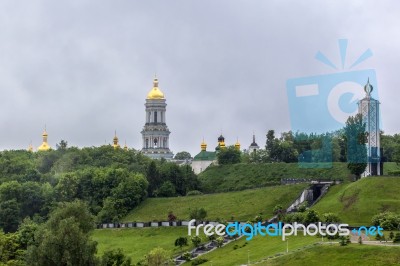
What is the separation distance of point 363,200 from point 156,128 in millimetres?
80441

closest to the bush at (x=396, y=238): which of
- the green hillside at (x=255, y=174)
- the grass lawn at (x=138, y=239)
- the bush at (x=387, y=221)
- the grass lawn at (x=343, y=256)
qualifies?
the grass lawn at (x=343, y=256)

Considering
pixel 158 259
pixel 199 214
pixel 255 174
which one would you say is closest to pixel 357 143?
pixel 199 214

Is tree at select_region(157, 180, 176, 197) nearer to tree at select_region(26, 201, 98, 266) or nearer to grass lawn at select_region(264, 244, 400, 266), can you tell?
tree at select_region(26, 201, 98, 266)

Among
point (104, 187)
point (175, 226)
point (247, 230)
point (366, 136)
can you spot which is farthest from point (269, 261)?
point (104, 187)

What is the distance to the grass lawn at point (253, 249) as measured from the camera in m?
64.8

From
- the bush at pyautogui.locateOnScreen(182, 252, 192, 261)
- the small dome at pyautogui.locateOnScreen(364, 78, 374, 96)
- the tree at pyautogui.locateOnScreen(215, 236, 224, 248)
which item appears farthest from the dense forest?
the small dome at pyautogui.locateOnScreen(364, 78, 374, 96)

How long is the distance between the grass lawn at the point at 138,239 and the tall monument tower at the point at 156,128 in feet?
212

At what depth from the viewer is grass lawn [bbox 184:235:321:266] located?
2549 inches

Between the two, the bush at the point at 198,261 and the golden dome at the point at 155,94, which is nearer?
the bush at the point at 198,261

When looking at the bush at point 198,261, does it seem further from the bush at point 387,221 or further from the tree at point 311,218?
the bush at point 387,221

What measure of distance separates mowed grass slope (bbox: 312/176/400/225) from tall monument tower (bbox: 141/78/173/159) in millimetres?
71230

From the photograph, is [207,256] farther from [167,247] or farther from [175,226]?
[175,226]

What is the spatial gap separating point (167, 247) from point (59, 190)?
35837mm

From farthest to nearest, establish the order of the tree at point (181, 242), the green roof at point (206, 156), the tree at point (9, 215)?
the green roof at point (206, 156) < the tree at point (9, 215) < the tree at point (181, 242)
